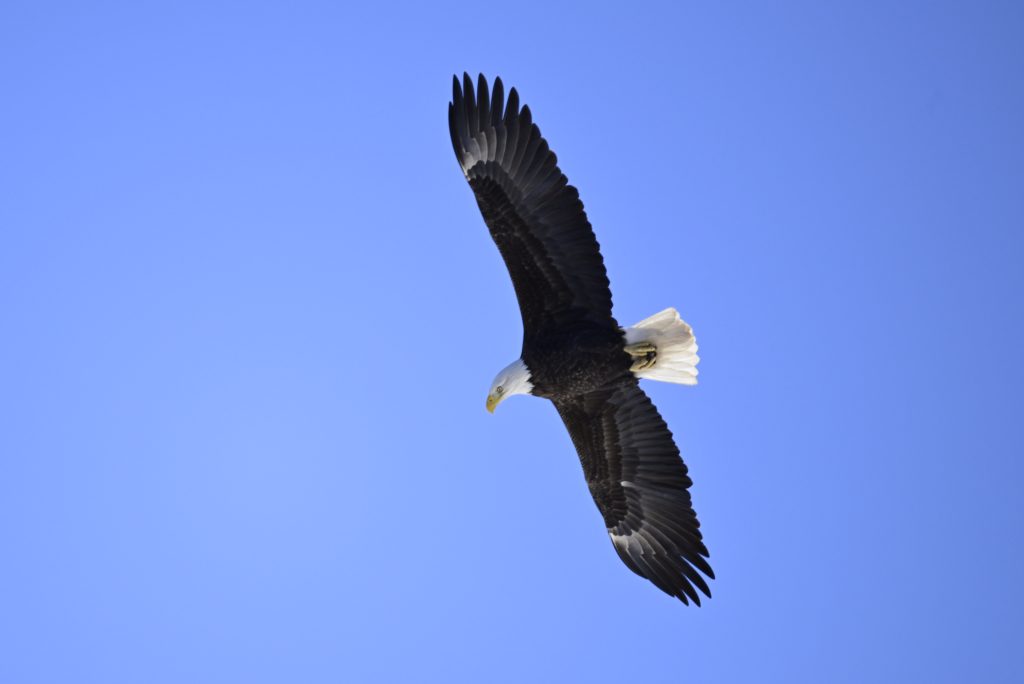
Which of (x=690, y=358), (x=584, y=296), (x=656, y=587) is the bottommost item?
(x=656, y=587)

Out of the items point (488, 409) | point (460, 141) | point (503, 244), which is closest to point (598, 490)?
point (488, 409)

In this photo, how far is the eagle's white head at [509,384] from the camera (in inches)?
382

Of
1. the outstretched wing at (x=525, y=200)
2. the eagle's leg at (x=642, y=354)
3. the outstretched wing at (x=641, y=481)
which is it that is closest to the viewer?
the outstretched wing at (x=525, y=200)

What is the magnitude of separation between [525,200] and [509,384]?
153 centimetres

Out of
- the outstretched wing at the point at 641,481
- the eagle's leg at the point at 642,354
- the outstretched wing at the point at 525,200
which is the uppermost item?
the outstretched wing at the point at 525,200

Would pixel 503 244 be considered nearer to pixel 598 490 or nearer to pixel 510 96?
pixel 510 96

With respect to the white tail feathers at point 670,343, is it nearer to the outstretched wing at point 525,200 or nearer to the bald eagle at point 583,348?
the bald eagle at point 583,348

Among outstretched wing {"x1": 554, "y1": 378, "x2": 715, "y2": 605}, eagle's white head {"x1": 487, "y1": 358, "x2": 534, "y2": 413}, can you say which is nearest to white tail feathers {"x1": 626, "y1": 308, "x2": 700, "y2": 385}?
outstretched wing {"x1": 554, "y1": 378, "x2": 715, "y2": 605}

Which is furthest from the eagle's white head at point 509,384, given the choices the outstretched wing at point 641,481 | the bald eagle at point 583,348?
the outstretched wing at point 641,481

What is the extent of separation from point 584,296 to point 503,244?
0.78 metres

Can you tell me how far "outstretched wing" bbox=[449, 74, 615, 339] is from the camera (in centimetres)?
921

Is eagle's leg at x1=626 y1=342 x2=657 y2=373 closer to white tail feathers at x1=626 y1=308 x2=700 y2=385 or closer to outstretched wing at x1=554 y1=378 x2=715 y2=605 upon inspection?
white tail feathers at x1=626 y1=308 x2=700 y2=385

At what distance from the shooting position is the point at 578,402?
33.4 feet

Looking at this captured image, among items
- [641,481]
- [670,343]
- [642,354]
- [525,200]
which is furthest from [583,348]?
[641,481]
